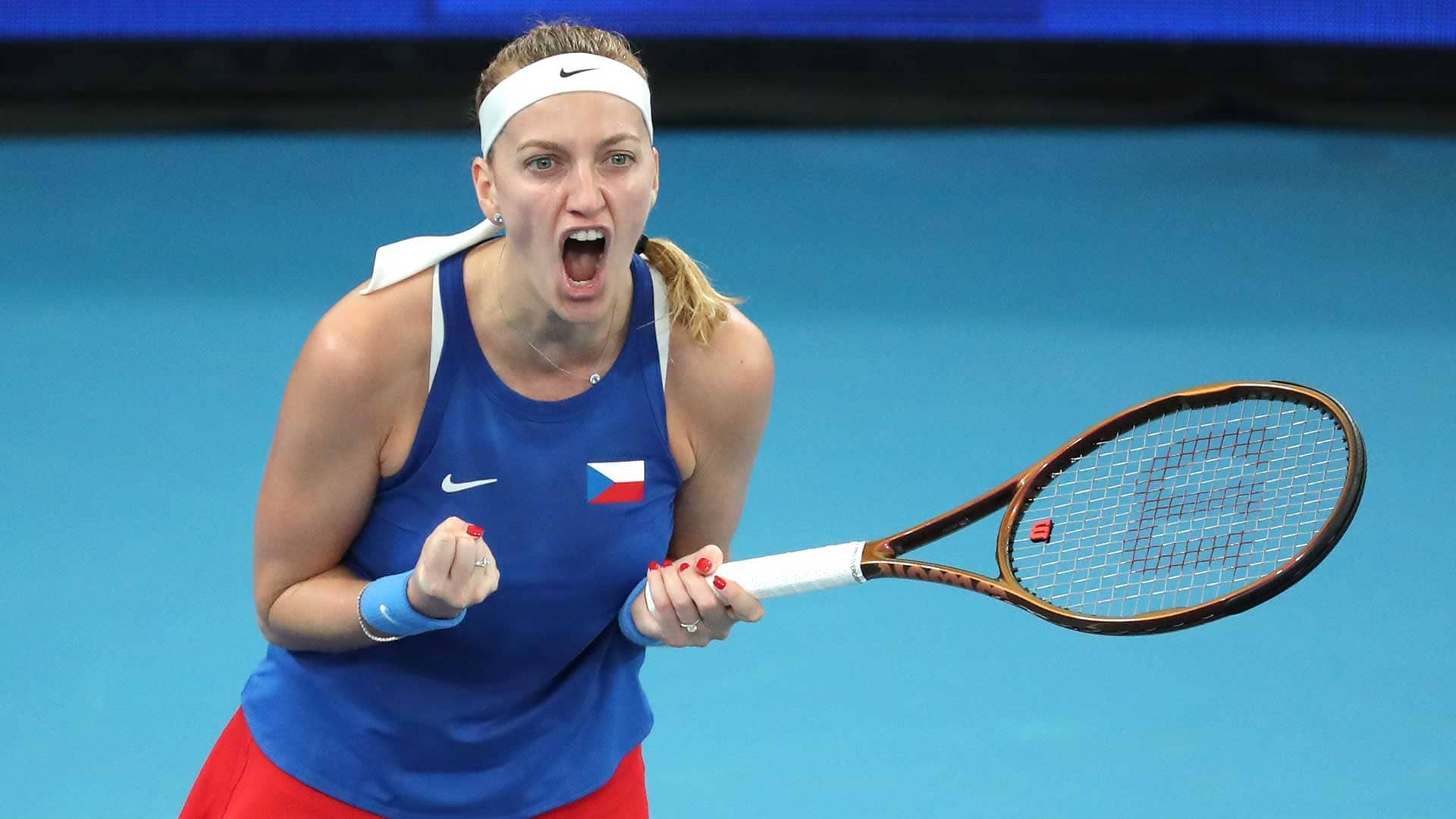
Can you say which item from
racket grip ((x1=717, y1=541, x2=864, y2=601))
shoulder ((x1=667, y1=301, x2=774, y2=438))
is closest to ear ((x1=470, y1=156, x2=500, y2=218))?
shoulder ((x1=667, y1=301, x2=774, y2=438))

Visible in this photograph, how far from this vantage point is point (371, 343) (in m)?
1.92

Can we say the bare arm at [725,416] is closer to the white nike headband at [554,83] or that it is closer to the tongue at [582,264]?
the tongue at [582,264]

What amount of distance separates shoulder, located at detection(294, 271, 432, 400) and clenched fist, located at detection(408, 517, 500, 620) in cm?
18

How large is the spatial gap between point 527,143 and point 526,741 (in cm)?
68

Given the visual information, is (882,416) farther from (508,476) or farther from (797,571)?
(508,476)

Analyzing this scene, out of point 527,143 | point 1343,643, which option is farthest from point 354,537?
point 1343,643

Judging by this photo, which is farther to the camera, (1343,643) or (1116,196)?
(1116,196)

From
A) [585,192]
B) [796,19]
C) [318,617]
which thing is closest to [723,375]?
[585,192]

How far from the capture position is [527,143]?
1958mm

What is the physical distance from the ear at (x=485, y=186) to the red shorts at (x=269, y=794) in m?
0.68

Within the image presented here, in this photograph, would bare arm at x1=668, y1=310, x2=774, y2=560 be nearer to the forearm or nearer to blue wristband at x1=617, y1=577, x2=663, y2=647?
blue wristband at x1=617, y1=577, x2=663, y2=647

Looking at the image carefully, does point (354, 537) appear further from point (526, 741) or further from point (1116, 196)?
point (1116, 196)

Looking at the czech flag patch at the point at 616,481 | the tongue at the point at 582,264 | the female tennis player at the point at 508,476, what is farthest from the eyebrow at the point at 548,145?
the czech flag patch at the point at 616,481

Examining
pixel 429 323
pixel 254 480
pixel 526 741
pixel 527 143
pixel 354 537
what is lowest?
pixel 526 741
